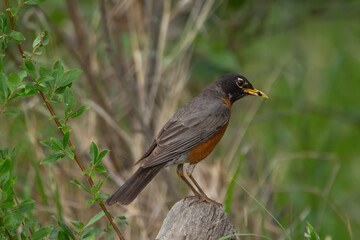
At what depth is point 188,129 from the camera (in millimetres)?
4836

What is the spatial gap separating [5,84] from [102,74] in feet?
12.0

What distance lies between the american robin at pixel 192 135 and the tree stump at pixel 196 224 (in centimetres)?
82

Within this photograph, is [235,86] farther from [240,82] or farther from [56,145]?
[56,145]

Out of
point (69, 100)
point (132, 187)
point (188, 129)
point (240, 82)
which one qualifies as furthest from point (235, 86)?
point (69, 100)

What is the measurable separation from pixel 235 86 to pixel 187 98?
1623 millimetres

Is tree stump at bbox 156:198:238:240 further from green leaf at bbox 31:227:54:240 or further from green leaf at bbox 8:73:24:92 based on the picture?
green leaf at bbox 8:73:24:92

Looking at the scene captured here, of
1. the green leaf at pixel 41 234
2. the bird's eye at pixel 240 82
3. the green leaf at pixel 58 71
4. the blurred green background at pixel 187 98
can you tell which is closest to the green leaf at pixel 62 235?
the green leaf at pixel 41 234

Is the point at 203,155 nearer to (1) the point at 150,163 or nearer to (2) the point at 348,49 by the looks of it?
(1) the point at 150,163

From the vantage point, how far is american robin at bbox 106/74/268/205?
4371mm

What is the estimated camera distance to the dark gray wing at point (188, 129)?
455 centimetres

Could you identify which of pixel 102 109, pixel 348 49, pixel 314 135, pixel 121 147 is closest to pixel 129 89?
pixel 102 109

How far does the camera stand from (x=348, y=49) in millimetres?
8227

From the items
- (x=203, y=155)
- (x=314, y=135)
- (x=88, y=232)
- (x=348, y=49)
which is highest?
(x=88, y=232)

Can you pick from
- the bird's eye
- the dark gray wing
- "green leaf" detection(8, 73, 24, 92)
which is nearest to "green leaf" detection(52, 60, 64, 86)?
"green leaf" detection(8, 73, 24, 92)
